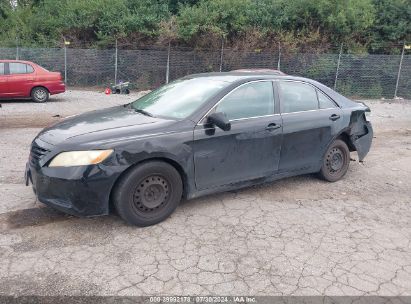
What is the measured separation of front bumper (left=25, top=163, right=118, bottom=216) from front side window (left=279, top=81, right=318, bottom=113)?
7.95 ft

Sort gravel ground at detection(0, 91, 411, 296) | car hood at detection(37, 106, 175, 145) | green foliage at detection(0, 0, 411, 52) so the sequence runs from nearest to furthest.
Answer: gravel ground at detection(0, 91, 411, 296), car hood at detection(37, 106, 175, 145), green foliage at detection(0, 0, 411, 52)

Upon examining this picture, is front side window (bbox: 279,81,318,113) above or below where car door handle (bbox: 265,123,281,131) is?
above

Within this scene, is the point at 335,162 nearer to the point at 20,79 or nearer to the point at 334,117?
the point at 334,117

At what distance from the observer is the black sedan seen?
12.3 ft

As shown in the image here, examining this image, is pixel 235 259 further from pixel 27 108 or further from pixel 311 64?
pixel 311 64

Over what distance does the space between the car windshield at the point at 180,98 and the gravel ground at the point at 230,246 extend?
113cm

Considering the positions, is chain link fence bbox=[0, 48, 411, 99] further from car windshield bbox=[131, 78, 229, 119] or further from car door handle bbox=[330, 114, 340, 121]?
car windshield bbox=[131, 78, 229, 119]

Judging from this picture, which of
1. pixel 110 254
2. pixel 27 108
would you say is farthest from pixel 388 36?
pixel 110 254

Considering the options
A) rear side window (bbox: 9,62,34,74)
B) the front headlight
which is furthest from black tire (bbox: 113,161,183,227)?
rear side window (bbox: 9,62,34,74)

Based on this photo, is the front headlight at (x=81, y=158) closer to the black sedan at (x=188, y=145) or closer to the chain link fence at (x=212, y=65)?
the black sedan at (x=188, y=145)

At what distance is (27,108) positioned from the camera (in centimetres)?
1205

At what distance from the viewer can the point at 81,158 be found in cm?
370

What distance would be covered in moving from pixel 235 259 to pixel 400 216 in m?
2.28

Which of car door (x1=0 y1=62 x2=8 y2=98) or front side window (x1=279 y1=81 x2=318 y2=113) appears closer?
front side window (x1=279 y1=81 x2=318 y2=113)
